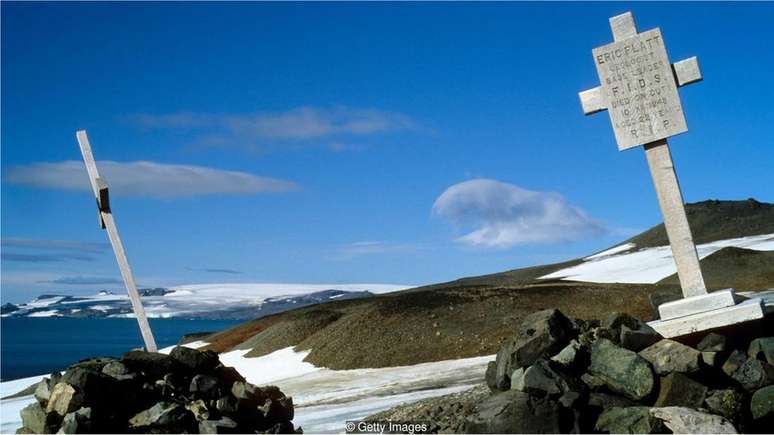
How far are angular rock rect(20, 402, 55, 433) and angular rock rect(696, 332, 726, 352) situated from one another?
9066 millimetres

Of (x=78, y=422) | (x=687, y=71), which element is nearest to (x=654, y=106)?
(x=687, y=71)

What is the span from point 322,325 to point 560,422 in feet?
88.4

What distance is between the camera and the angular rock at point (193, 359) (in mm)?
11055

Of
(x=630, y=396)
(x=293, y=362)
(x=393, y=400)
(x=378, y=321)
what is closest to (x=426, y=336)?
(x=378, y=321)

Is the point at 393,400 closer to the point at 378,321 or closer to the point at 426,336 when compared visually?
the point at 426,336

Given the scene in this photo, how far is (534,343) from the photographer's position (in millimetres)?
10641

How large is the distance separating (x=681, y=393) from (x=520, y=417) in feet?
7.07

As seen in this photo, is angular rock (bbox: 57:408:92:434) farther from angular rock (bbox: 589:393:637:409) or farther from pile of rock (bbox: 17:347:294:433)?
angular rock (bbox: 589:393:637:409)

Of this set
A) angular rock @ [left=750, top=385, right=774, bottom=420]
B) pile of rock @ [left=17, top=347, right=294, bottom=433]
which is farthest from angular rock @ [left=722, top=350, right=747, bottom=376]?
pile of rock @ [left=17, top=347, right=294, bottom=433]

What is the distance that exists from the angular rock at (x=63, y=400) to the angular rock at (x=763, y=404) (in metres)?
8.66

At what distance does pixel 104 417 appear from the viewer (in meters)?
9.93

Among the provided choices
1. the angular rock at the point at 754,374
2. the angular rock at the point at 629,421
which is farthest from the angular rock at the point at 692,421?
the angular rock at the point at 754,374

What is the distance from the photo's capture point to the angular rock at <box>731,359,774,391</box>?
986 cm

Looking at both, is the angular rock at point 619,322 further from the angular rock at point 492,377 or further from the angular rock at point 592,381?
the angular rock at point 492,377
